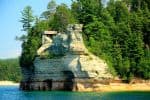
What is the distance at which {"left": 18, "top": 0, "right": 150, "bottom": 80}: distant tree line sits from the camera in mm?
77125

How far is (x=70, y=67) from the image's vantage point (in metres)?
70.9

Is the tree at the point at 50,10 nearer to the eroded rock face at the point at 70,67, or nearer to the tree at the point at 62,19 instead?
the tree at the point at 62,19

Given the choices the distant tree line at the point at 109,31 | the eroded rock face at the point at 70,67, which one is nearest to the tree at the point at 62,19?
the distant tree line at the point at 109,31

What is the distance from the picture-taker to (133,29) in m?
80.2

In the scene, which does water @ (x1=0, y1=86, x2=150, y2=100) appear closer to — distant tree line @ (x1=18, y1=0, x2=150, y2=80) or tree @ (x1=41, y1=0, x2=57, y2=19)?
distant tree line @ (x1=18, y1=0, x2=150, y2=80)

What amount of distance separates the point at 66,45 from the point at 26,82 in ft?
37.0

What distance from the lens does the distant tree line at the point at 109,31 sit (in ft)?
253

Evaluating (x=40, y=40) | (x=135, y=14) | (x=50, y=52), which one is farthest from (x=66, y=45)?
(x=135, y=14)

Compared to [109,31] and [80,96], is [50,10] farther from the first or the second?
[80,96]

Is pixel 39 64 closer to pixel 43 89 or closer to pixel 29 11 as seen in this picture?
pixel 43 89

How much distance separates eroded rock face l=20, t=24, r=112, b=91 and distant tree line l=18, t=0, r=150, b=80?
371cm

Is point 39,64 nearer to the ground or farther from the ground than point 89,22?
nearer to the ground

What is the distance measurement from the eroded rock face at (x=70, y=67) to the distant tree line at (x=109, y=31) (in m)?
3.71

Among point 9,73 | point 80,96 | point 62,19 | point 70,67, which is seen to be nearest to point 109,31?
point 62,19
